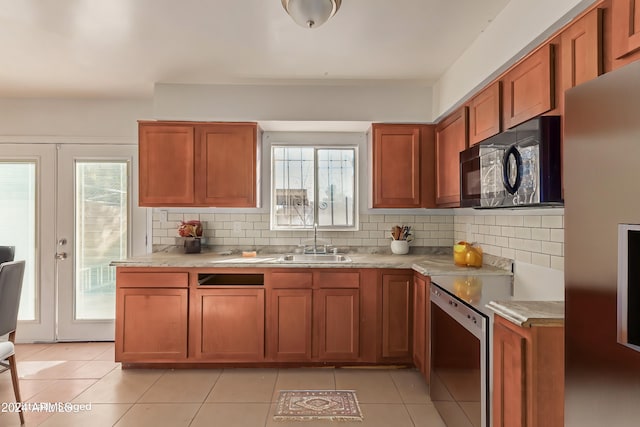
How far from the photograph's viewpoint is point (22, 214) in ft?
12.9

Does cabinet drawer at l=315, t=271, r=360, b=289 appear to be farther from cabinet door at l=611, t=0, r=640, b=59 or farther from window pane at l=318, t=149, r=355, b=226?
cabinet door at l=611, t=0, r=640, b=59

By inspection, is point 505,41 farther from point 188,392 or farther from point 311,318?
point 188,392

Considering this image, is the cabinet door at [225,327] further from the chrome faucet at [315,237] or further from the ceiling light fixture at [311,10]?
the ceiling light fixture at [311,10]

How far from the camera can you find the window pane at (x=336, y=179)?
3.95 meters

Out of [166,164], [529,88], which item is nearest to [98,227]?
[166,164]

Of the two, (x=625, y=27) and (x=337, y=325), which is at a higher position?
(x=625, y=27)

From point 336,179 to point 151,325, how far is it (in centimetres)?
211

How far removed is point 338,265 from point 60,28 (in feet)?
8.14

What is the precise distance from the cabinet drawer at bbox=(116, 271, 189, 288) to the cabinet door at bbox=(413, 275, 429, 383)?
1.83 meters

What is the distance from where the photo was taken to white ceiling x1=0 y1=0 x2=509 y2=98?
7.34 ft

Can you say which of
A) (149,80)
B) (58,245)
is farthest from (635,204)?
(58,245)

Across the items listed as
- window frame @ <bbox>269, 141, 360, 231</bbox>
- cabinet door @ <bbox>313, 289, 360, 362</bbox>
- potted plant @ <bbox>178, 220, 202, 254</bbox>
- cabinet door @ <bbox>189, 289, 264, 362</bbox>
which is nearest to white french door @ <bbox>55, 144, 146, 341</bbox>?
potted plant @ <bbox>178, 220, 202, 254</bbox>

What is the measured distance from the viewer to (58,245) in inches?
154

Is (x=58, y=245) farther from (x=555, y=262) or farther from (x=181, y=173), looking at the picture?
(x=555, y=262)
